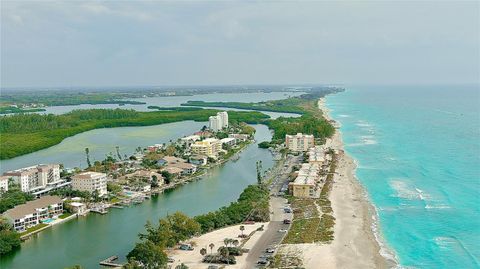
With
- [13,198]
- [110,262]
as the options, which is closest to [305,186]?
[110,262]

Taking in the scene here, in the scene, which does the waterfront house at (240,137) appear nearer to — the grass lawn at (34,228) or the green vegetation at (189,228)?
the green vegetation at (189,228)

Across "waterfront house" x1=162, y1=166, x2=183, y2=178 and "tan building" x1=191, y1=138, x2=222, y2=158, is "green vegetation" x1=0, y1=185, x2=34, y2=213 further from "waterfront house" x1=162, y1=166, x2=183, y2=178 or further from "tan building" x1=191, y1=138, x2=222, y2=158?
"tan building" x1=191, y1=138, x2=222, y2=158

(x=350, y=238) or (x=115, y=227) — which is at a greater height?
(x=350, y=238)

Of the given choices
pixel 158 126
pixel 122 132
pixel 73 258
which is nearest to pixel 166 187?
pixel 73 258

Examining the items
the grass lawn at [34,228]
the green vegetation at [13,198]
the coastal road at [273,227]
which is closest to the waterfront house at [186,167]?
the coastal road at [273,227]

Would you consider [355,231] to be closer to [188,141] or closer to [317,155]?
[317,155]

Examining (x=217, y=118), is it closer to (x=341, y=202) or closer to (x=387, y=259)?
(x=341, y=202)
